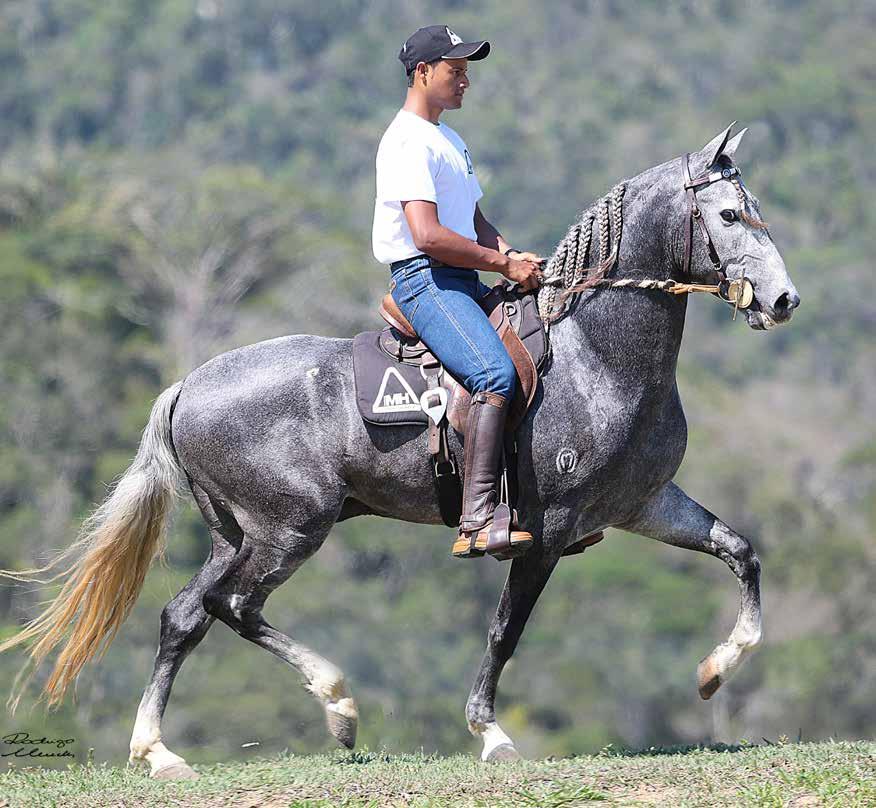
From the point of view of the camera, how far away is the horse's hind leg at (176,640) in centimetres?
788

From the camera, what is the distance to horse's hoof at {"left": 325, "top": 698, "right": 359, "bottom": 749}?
7613 millimetres

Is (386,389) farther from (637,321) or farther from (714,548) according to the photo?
(714,548)

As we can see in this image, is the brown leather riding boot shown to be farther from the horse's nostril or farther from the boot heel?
the horse's nostril

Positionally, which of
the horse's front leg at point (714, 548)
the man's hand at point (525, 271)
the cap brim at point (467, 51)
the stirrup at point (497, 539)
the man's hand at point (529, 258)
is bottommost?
the horse's front leg at point (714, 548)

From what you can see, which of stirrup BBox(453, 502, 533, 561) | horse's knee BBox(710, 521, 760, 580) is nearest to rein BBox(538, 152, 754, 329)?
stirrup BBox(453, 502, 533, 561)

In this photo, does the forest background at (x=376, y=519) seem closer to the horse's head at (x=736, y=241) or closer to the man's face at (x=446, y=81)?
the man's face at (x=446, y=81)

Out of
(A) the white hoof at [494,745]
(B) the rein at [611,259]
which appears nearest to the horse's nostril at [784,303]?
(B) the rein at [611,259]

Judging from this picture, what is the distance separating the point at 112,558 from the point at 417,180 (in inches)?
101

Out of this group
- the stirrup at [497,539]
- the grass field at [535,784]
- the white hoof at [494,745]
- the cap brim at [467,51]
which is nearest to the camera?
the grass field at [535,784]

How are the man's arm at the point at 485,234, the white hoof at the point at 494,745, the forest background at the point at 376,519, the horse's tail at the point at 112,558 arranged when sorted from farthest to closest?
the forest background at the point at 376,519 → the horse's tail at the point at 112,558 → the man's arm at the point at 485,234 → the white hoof at the point at 494,745

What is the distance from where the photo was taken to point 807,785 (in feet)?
20.8

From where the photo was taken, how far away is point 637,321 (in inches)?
295

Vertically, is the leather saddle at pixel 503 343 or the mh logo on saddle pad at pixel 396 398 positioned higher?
the leather saddle at pixel 503 343

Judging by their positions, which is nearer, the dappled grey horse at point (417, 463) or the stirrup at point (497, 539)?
the stirrup at point (497, 539)
